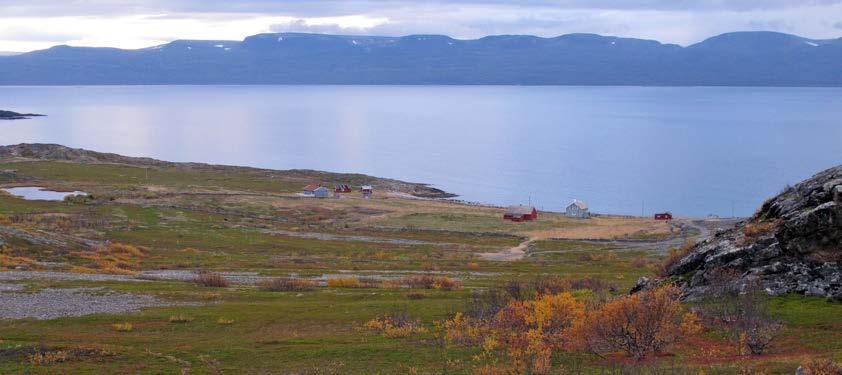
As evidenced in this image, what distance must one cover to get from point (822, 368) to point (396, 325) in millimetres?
13920

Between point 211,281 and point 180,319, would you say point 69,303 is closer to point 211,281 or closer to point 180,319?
point 180,319

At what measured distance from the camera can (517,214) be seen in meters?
93.6

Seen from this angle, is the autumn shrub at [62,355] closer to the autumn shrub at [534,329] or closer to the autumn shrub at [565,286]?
the autumn shrub at [534,329]

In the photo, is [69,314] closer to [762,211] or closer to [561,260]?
[762,211]

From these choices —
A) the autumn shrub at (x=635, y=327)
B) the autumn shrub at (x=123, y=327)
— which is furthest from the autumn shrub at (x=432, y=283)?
the autumn shrub at (x=635, y=327)

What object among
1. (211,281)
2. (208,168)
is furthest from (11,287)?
(208,168)

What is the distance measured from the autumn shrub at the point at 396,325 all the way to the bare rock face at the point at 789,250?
8.92 m

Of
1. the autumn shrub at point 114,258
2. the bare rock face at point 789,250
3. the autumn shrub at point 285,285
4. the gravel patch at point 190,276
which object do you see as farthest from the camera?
the autumn shrub at point 114,258

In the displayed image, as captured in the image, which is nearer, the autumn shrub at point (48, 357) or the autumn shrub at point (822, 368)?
the autumn shrub at point (822, 368)

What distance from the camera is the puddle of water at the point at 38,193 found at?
296 feet

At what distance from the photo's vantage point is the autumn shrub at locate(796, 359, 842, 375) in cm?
1566

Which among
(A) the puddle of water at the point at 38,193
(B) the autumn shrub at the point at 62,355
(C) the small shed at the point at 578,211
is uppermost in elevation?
(B) the autumn shrub at the point at 62,355

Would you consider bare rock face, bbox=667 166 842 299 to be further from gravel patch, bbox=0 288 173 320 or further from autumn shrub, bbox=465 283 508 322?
gravel patch, bbox=0 288 173 320

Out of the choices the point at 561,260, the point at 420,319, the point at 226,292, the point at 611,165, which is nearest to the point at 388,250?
the point at 561,260
